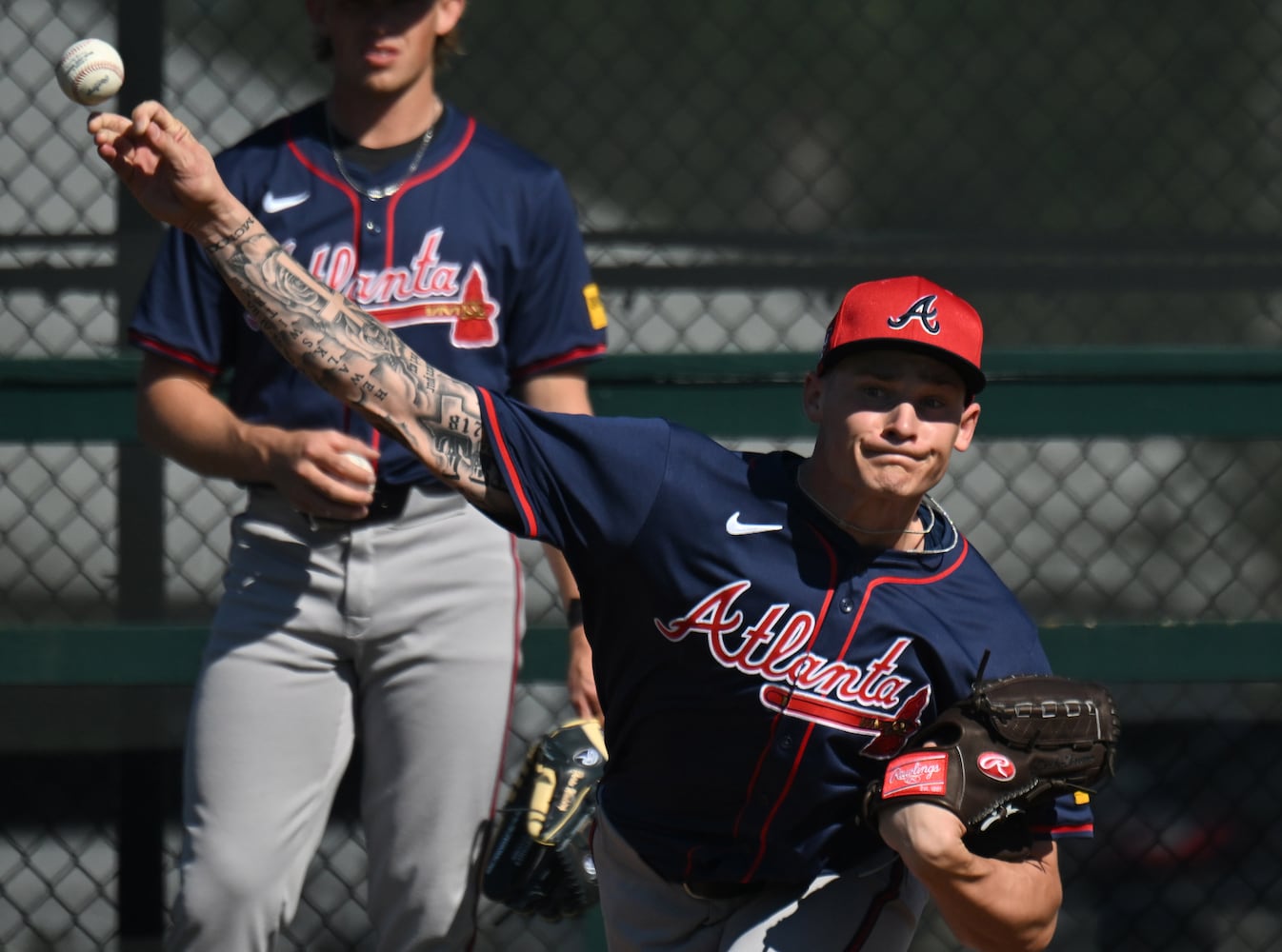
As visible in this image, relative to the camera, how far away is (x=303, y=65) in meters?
3.81

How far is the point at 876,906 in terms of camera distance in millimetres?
2164

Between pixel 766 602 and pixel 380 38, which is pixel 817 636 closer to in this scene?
pixel 766 602

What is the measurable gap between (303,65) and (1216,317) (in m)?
2.36

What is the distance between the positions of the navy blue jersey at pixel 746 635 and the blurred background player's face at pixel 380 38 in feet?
2.76

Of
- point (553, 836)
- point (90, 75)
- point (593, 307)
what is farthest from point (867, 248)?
point (90, 75)

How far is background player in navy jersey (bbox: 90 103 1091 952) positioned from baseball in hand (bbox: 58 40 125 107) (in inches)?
15.0

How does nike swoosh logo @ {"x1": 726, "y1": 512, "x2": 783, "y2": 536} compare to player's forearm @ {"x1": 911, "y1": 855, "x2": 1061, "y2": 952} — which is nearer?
player's forearm @ {"x1": 911, "y1": 855, "x2": 1061, "y2": 952}

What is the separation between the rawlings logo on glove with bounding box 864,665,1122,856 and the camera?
1.95 m

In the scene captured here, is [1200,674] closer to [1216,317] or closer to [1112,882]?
[1112,882]

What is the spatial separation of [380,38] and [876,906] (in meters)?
1.60

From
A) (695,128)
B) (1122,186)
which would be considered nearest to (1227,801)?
(1122,186)

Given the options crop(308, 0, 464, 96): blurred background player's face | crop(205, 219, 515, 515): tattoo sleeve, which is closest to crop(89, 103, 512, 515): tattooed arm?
crop(205, 219, 515, 515): tattoo sleeve

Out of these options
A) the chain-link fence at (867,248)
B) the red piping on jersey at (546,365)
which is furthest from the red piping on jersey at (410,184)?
the chain-link fence at (867,248)

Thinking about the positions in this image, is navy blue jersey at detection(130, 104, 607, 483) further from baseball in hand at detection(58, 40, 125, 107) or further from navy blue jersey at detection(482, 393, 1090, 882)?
navy blue jersey at detection(482, 393, 1090, 882)
